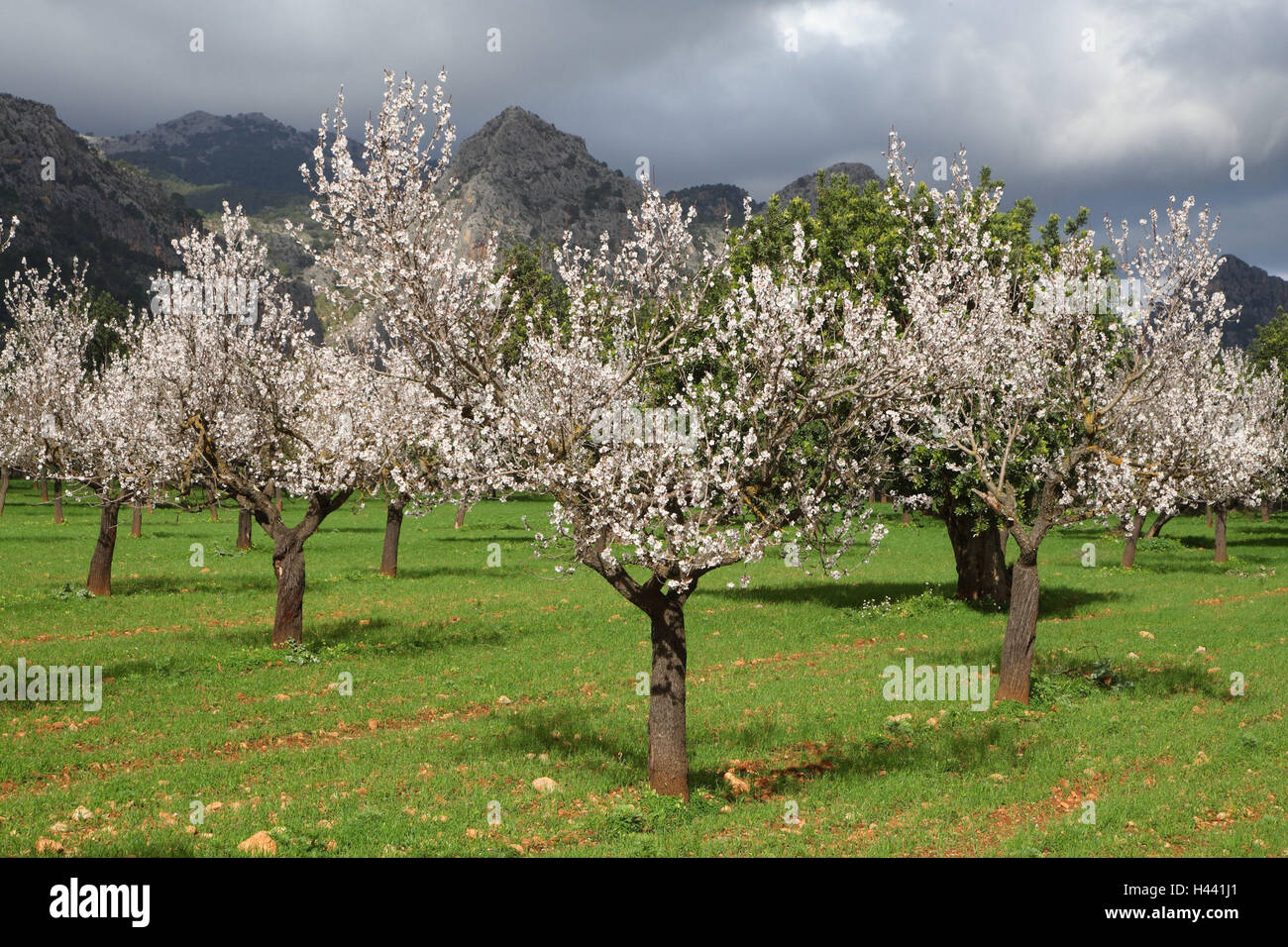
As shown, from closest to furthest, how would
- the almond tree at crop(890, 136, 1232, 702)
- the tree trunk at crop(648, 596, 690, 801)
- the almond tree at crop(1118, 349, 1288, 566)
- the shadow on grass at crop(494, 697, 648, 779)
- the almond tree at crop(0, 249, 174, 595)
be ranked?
the tree trunk at crop(648, 596, 690, 801) → the shadow on grass at crop(494, 697, 648, 779) → the almond tree at crop(890, 136, 1232, 702) → the almond tree at crop(1118, 349, 1288, 566) → the almond tree at crop(0, 249, 174, 595)

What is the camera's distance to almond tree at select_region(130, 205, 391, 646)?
2286 centimetres

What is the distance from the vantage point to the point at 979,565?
3231 centimetres

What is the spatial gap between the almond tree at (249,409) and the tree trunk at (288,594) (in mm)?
26

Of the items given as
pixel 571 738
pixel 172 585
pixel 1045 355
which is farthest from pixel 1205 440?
pixel 172 585

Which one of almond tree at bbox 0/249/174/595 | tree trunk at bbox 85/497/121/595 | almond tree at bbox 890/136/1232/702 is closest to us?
almond tree at bbox 890/136/1232/702

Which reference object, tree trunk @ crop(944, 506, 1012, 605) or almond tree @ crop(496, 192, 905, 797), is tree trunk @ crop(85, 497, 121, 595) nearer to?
almond tree @ crop(496, 192, 905, 797)

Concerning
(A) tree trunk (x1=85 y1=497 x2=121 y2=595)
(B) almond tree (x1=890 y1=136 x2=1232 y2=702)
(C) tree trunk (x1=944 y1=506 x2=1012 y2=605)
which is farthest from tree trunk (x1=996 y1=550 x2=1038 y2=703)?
(A) tree trunk (x1=85 y1=497 x2=121 y2=595)

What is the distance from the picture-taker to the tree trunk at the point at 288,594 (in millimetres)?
23156

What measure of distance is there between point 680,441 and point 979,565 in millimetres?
23162

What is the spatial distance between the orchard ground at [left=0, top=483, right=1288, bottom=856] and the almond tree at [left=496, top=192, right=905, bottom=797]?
259 centimetres

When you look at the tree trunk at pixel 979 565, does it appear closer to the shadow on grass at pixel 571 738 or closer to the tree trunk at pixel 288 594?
the shadow on grass at pixel 571 738

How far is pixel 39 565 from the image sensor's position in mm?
37188
